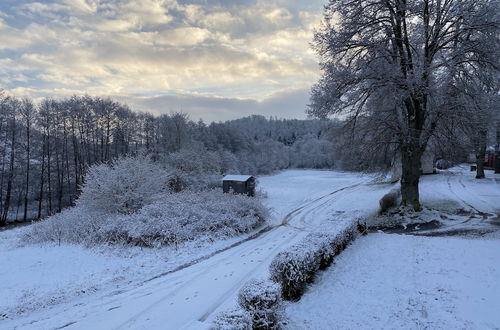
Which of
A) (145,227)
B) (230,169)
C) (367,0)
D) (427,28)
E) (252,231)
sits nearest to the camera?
(145,227)

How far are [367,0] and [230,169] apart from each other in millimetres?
38228

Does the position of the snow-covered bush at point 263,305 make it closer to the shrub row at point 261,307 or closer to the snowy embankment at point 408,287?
the shrub row at point 261,307

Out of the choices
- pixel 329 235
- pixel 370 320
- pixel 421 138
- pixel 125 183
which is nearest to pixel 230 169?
pixel 125 183

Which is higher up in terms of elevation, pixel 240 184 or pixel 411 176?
pixel 411 176

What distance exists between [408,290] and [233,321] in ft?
13.7

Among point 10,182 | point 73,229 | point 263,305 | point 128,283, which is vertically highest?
point 263,305

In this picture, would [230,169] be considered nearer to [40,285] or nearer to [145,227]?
[145,227]

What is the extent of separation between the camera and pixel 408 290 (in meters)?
6.02

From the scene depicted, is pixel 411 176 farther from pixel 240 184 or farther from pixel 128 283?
pixel 240 184

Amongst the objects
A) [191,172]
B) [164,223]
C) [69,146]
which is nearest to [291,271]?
[164,223]

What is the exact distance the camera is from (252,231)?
1401 centimetres

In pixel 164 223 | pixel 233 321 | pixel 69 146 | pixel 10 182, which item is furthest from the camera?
pixel 69 146

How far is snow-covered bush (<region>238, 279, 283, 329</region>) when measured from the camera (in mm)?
4273

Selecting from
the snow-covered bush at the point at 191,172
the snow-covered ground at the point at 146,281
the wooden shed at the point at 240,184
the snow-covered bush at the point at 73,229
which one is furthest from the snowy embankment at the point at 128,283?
the snow-covered bush at the point at 191,172
